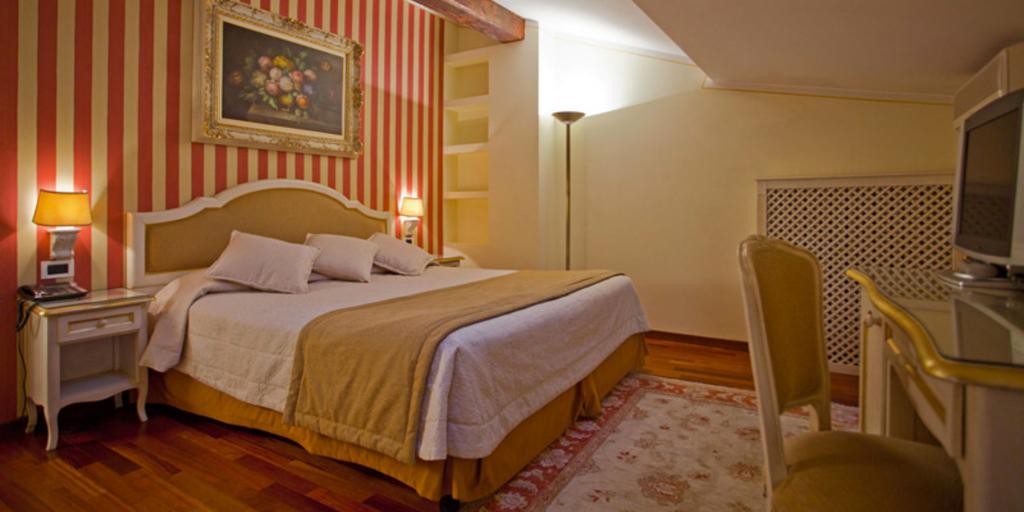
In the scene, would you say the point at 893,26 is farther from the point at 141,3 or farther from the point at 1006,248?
the point at 141,3

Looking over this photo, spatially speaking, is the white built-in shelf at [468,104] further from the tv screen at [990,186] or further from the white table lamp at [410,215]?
the tv screen at [990,186]

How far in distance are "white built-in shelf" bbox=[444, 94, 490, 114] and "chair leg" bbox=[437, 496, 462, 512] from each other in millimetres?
3934

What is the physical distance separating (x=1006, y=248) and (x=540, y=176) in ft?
11.5

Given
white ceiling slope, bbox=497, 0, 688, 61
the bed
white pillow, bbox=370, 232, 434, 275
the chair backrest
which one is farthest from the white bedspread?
white ceiling slope, bbox=497, 0, 688, 61

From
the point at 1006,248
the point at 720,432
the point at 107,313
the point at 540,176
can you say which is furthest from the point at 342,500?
the point at 540,176

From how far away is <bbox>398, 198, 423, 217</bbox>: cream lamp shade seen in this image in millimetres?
4637

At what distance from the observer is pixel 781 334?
1.36m

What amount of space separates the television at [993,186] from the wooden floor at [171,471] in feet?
6.47

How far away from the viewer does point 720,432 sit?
2.56 meters

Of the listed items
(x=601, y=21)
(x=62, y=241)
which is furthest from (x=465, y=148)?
(x=62, y=241)

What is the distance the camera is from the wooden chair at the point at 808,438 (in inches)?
41.9

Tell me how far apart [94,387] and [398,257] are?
6.12 ft

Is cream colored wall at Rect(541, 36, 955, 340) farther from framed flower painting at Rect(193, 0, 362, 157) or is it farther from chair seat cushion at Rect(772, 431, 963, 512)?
chair seat cushion at Rect(772, 431, 963, 512)

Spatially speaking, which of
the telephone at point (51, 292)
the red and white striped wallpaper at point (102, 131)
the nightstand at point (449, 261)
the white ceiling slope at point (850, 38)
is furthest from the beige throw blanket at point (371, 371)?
the nightstand at point (449, 261)
